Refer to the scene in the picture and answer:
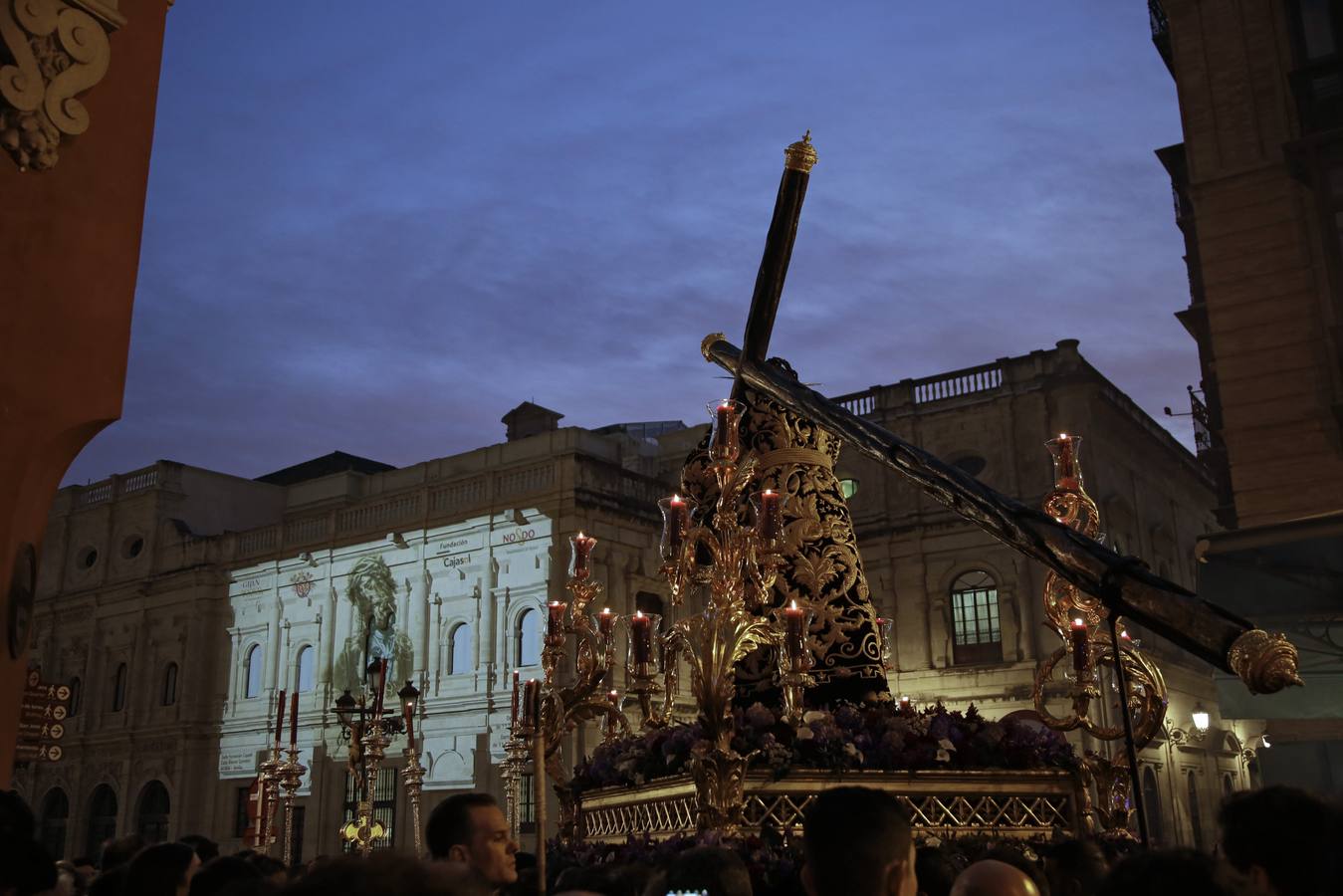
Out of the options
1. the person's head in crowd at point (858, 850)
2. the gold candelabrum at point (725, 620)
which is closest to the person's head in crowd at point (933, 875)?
the gold candelabrum at point (725, 620)

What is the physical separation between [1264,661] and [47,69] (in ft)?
18.5

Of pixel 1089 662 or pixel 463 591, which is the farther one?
pixel 463 591

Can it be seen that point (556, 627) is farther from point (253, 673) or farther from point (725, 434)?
point (253, 673)

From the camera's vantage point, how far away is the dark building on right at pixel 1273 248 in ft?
45.6

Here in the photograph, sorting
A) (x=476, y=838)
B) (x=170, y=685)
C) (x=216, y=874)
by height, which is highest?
(x=170, y=685)

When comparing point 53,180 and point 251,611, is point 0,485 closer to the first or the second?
point 53,180

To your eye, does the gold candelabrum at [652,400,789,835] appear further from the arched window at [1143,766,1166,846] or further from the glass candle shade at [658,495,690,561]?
the arched window at [1143,766,1166,846]

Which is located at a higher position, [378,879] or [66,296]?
[66,296]

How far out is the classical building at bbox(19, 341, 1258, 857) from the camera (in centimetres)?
2827

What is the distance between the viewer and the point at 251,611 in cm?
3538

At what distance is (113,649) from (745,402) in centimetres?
3620

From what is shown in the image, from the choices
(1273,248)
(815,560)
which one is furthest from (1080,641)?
(1273,248)

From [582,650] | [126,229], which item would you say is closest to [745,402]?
[582,650]

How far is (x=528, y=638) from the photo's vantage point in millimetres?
28906
